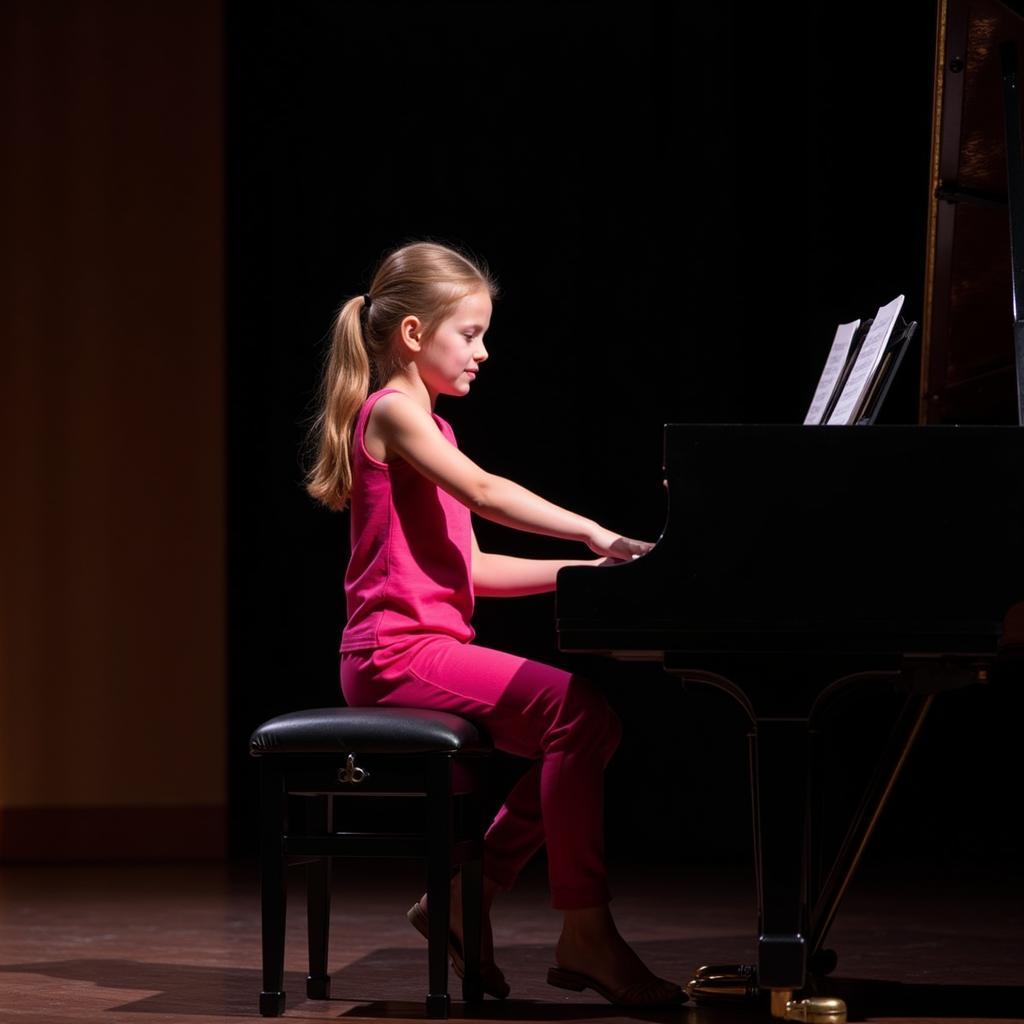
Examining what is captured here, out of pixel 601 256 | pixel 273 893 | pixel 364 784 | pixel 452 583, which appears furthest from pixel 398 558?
pixel 601 256

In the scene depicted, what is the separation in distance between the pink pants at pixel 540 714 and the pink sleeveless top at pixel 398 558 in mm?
34

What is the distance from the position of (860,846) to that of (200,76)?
360 centimetres

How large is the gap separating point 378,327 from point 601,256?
91.8 inches

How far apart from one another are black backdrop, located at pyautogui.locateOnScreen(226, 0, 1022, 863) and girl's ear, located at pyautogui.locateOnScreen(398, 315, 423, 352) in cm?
221

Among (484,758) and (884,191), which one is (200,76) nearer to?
(884,191)

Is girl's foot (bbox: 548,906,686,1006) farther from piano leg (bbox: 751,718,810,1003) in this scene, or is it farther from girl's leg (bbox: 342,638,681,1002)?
piano leg (bbox: 751,718,810,1003)

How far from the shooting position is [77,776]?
515cm

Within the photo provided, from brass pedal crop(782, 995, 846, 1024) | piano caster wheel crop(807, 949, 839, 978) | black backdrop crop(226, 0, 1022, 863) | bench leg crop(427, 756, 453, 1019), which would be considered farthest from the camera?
black backdrop crop(226, 0, 1022, 863)

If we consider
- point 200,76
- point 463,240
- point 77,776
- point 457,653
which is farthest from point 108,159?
point 457,653

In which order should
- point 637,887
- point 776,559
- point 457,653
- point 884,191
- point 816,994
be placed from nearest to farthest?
1. point 776,559
2. point 816,994
3. point 457,653
4. point 637,887
5. point 884,191

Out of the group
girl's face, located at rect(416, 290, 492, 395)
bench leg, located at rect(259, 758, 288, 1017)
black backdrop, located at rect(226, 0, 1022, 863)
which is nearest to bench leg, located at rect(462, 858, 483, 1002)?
bench leg, located at rect(259, 758, 288, 1017)

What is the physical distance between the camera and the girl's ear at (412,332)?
268 centimetres

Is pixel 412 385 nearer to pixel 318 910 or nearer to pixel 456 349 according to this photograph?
pixel 456 349

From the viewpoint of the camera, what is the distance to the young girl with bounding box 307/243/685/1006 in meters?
2.45
